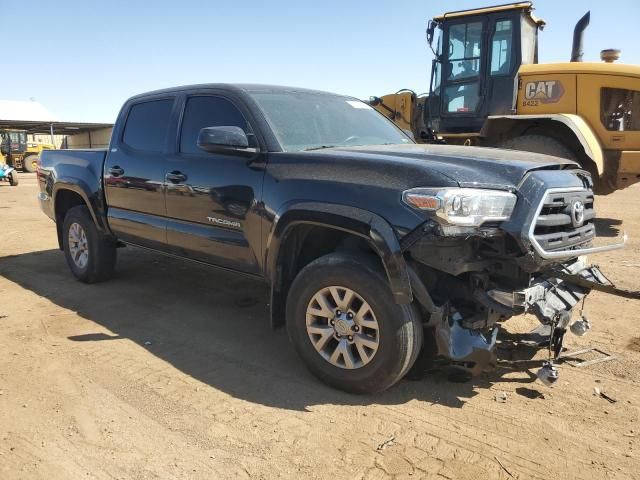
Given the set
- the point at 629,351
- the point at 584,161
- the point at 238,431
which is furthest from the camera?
the point at 584,161

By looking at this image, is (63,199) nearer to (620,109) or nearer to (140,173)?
(140,173)

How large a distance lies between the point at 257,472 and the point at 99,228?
12.8 feet

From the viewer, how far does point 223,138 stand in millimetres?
3670

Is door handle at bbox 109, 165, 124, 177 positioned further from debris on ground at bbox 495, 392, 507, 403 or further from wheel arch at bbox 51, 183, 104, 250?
debris on ground at bbox 495, 392, 507, 403

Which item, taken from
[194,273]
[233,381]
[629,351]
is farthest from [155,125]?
[629,351]

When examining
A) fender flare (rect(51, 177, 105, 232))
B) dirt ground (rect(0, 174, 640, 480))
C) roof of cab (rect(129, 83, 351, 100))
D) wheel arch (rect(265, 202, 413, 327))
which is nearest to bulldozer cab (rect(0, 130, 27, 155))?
fender flare (rect(51, 177, 105, 232))

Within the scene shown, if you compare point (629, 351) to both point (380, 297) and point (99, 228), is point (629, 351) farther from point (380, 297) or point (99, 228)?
point (99, 228)

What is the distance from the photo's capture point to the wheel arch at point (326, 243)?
293 centimetres

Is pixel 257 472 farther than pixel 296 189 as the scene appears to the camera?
No

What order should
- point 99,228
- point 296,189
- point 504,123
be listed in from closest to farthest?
1. point 296,189
2. point 99,228
3. point 504,123

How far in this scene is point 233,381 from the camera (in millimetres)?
3535

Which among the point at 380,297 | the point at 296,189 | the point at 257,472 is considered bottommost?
A: the point at 257,472

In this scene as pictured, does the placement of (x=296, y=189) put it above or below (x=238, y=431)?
above

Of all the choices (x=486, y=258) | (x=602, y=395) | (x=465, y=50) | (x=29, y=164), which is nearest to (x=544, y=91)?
(x=465, y=50)
